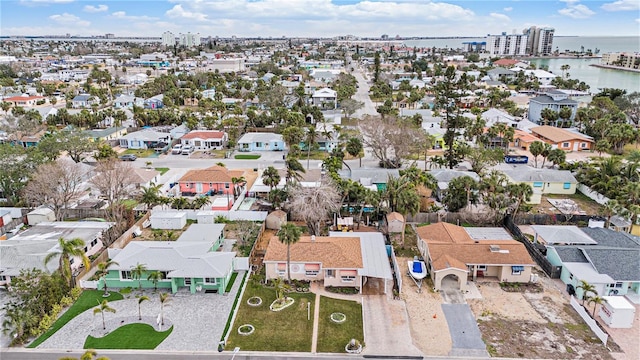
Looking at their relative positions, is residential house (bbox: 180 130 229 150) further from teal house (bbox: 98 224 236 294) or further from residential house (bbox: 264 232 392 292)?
residential house (bbox: 264 232 392 292)

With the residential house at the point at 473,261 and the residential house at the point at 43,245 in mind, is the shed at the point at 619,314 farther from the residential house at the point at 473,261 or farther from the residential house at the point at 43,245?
the residential house at the point at 43,245

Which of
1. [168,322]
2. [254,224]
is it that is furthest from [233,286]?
[254,224]

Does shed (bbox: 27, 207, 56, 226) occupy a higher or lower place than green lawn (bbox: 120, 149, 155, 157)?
lower

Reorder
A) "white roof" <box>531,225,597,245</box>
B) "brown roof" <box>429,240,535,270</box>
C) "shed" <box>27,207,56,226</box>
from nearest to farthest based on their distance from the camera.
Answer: "brown roof" <box>429,240,535,270</box>, "white roof" <box>531,225,597,245</box>, "shed" <box>27,207,56,226</box>

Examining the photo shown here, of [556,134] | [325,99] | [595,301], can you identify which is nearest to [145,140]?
[325,99]

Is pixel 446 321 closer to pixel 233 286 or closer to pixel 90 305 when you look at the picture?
pixel 233 286

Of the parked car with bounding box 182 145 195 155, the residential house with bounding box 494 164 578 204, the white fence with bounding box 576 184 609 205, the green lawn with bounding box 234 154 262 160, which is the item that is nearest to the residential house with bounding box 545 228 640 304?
the white fence with bounding box 576 184 609 205
